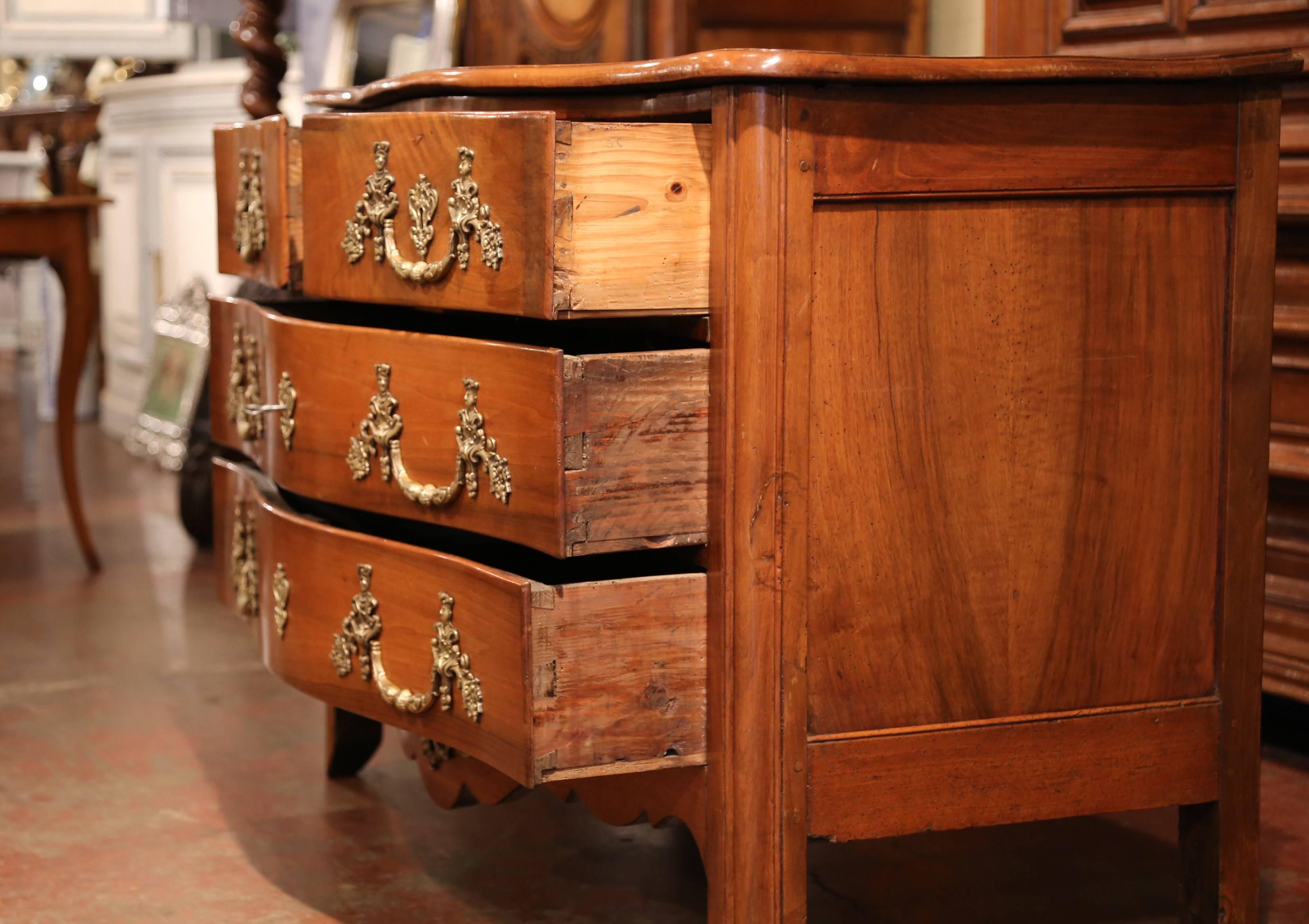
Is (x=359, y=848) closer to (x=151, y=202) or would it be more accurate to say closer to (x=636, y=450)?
(x=636, y=450)

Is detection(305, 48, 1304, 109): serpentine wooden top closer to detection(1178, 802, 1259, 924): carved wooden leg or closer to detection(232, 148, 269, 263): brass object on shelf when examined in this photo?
detection(232, 148, 269, 263): brass object on shelf

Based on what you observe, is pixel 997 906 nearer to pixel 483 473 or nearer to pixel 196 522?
pixel 483 473

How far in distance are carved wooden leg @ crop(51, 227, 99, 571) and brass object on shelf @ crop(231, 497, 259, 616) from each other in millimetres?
1418

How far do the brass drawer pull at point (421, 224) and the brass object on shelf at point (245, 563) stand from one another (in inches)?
Result: 13.9

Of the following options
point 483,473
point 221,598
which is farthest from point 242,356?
point 483,473

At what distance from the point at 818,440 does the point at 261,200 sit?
2.05 feet

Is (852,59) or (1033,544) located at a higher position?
(852,59)

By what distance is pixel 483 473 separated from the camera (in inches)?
45.1

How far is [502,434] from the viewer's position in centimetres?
112

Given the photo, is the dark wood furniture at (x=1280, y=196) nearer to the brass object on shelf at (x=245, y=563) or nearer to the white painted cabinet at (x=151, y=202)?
the brass object on shelf at (x=245, y=563)

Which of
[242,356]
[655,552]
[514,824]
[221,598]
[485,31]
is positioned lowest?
[514,824]

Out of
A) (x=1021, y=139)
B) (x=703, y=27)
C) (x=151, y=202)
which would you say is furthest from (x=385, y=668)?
(x=151, y=202)

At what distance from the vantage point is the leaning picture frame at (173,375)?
3.70 metres

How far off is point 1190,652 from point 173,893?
0.94 m
